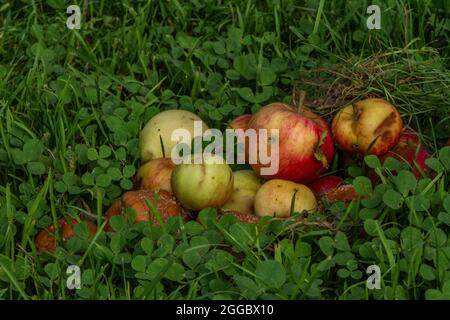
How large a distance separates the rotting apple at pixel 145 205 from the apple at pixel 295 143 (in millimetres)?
379

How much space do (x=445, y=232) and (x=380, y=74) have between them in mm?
839

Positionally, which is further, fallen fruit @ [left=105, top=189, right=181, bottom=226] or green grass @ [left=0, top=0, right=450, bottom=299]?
fallen fruit @ [left=105, top=189, right=181, bottom=226]

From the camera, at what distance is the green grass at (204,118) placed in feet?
10.7

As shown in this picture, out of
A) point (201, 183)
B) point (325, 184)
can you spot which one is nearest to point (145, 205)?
point (201, 183)

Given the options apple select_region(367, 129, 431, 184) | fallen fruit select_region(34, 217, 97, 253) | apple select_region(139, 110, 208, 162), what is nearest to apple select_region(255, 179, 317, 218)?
apple select_region(367, 129, 431, 184)

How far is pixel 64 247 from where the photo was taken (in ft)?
11.4

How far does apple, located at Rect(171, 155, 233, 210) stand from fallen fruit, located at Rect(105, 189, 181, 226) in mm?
52

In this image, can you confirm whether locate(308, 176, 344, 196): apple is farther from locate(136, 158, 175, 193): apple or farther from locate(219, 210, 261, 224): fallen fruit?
locate(136, 158, 175, 193): apple

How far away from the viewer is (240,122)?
159 inches

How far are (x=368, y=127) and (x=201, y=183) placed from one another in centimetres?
68

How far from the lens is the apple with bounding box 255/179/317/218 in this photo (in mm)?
3639

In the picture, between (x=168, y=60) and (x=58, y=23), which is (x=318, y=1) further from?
(x=58, y=23)

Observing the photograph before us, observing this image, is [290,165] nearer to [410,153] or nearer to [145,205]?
[410,153]
